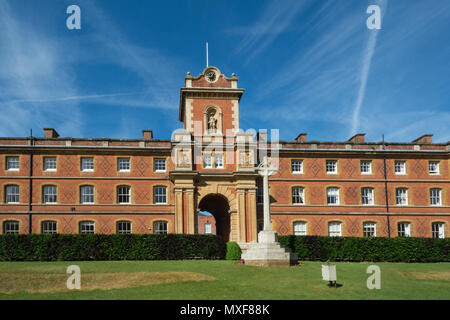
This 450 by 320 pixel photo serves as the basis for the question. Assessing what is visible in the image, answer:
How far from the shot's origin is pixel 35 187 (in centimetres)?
3841

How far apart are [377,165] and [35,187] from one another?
3248 centimetres

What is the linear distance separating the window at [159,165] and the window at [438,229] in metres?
26.8

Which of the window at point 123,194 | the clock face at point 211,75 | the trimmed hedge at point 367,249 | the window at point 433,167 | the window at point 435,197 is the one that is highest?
the clock face at point 211,75

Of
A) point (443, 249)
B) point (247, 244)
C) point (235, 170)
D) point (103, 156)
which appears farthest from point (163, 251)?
point (443, 249)

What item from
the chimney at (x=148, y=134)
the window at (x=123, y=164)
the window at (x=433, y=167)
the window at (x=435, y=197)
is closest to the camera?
the window at (x=123, y=164)

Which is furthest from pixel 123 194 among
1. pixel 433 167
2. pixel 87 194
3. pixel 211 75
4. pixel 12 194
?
pixel 433 167

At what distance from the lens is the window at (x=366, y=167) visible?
42.1 meters

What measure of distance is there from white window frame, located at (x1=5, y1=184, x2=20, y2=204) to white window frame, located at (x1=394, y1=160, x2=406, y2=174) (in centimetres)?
3594

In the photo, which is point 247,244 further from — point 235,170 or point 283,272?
point 283,272

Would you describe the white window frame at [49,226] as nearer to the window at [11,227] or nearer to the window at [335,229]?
the window at [11,227]

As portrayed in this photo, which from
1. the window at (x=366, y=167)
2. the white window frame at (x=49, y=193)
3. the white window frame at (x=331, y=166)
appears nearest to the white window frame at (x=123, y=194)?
the white window frame at (x=49, y=193)

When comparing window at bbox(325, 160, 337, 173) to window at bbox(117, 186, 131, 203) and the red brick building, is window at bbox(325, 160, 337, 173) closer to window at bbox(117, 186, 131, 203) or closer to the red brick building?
the red brick building

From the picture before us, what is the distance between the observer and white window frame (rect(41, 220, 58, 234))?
37.8 meters

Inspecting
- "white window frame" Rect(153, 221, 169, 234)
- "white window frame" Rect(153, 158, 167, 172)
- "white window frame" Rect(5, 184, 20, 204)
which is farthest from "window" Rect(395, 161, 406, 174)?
"white window frame" Rect(5, 184, 20, 204)
